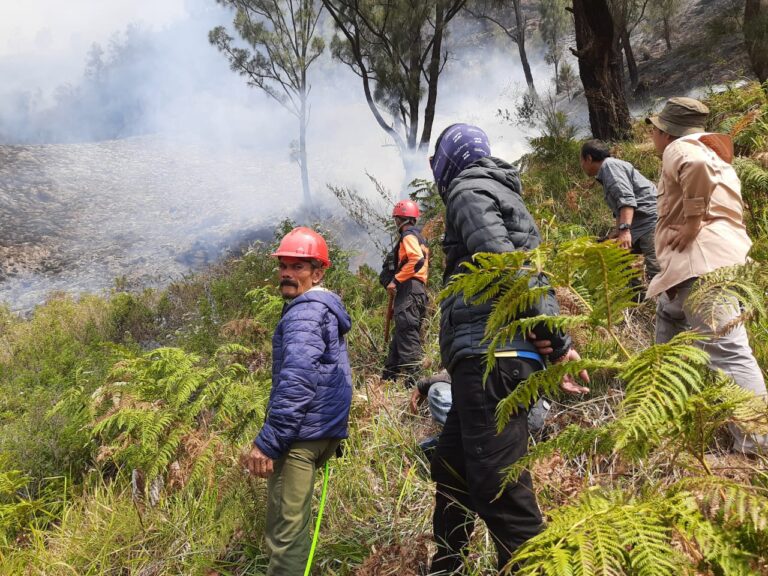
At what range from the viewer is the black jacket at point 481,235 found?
177 cm

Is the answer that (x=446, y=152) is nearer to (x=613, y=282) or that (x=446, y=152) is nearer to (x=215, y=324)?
(x=613, y=282)

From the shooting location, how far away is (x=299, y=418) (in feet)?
7.31

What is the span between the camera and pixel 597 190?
18.0 ft

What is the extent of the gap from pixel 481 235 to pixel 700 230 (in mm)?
1155

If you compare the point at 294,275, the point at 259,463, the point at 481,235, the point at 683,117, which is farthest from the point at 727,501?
the point at 683,117

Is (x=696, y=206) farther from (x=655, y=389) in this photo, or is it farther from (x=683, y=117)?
(x=655, y=389)

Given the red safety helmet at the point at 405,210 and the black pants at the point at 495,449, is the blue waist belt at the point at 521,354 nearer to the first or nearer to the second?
the black pants at the point at 495,449

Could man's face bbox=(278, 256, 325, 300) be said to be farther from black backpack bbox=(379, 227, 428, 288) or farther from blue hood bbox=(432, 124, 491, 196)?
black backpack bbox=(379, 227, 428, 288)

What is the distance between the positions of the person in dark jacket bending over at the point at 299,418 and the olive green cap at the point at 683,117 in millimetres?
1866

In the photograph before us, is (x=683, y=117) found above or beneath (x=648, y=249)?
above

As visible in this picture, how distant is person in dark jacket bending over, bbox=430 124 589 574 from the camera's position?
5.62 ft

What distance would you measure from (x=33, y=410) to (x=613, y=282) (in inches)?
200

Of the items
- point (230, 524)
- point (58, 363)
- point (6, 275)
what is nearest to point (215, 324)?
point (58, 363)

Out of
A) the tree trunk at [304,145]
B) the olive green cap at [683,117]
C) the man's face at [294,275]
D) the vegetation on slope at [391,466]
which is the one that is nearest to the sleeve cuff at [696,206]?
the vegetation on slope at [391,466]
